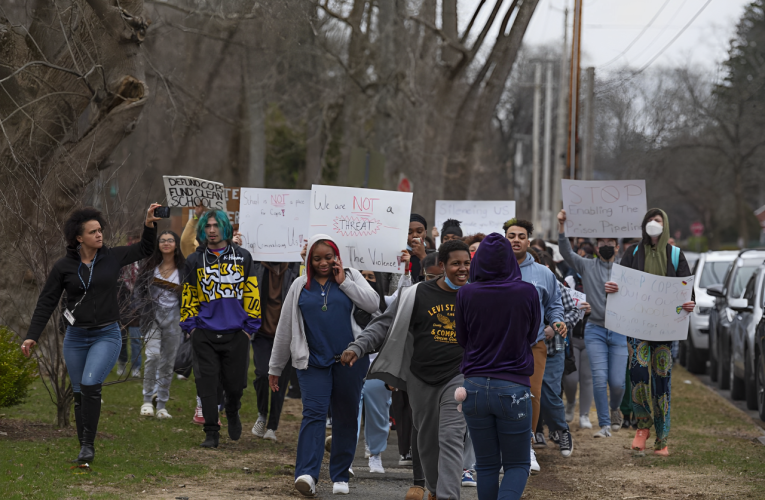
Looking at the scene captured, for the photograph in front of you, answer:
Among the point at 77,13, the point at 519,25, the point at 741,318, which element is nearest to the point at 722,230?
the point at 519,25

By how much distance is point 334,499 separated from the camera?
275 inches

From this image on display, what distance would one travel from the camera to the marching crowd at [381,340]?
564cm

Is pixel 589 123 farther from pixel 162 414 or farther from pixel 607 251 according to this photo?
pixel 162 414

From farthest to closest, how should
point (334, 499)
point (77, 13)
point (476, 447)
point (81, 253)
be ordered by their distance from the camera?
point (77, 13) < point (81, 253) < point (334, 499) < point (476, 447)

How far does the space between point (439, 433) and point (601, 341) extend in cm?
436

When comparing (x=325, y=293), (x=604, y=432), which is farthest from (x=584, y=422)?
(x=325, y=293)

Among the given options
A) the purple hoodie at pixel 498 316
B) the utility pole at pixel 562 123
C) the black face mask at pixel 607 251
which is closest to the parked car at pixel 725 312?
the black face mask at pixel 607 251

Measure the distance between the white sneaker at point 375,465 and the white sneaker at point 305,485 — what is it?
48.8 inches

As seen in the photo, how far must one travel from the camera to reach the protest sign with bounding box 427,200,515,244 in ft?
45.8

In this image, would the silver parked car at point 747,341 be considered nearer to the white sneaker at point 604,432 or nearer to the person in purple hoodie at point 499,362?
the white sneaker at point 604,432

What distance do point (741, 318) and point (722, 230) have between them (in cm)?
6410

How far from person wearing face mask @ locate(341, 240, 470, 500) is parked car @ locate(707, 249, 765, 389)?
823 cm

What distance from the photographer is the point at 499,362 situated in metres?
5.57

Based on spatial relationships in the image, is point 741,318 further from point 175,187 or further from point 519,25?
point 519,25
